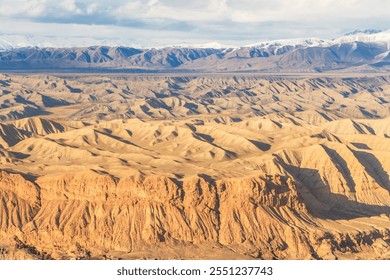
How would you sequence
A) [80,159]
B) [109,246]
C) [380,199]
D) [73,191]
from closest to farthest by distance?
[109,246] < [73,191] < [380,199] < [80,159]

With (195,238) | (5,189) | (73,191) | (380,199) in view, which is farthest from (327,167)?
(5,189)

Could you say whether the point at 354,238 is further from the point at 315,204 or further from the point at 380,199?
the point at 380,199

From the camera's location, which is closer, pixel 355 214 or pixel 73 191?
Answer: pixel 73 191

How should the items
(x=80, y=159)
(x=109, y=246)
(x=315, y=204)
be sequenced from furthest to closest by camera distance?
(x=80, y=159) → (x=315, y=204) → (x=109, y=246)

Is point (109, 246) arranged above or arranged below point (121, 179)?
below
